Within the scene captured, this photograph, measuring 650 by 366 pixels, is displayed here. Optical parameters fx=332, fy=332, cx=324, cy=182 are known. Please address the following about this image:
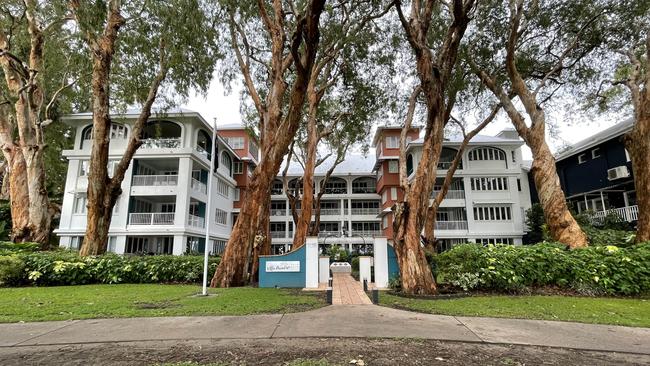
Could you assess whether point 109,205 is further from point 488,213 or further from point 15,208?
point 488,213

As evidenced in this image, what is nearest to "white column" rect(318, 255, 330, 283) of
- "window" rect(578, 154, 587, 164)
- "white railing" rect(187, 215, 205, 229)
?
"white railing" rect(187, 215, 205, 229)

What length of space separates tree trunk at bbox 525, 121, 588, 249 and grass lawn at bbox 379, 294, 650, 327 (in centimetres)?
300

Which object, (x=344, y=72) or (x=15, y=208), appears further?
(x=344, y=72)

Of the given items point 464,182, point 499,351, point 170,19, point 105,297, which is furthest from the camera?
point 464,182

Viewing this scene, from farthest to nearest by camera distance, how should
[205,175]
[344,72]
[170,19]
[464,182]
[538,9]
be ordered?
[464,182], [205,175], [344,72], [538,9], [170,19]

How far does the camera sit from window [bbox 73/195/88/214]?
2220 cm

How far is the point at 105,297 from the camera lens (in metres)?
8.64

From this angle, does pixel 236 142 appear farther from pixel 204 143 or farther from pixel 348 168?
pixel 348 168

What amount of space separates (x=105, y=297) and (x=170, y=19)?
961 cm

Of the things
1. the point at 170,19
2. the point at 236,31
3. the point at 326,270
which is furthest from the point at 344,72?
the point at 326,270

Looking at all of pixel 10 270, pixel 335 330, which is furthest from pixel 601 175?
Answer: pixel 10 270

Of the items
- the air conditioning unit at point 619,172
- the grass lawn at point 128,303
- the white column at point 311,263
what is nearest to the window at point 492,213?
the air conditioning unit at point 619,172

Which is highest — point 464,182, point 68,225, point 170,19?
point 170,19

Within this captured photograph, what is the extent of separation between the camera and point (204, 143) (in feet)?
85.6
